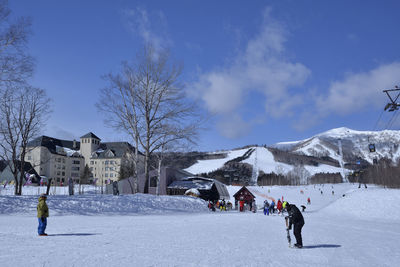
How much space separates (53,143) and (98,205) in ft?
264

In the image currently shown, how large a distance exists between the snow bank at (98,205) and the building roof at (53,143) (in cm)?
7136

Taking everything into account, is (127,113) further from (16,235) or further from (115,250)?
(115,250)

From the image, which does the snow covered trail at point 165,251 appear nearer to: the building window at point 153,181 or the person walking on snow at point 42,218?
the person walking on snow at point 42,218

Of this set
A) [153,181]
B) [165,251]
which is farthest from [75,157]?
[165,251]

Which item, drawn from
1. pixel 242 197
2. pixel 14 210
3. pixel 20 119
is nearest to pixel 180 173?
pixel 242 197

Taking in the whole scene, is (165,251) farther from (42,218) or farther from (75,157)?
(75,157)

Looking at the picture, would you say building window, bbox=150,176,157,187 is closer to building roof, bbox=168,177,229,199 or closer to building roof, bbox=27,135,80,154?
building roof, bbox=168,177,229,199

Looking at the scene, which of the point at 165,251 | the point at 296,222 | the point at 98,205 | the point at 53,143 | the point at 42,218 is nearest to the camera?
the point at 165,251

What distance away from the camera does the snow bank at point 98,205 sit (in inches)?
645

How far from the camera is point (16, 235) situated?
372 inches

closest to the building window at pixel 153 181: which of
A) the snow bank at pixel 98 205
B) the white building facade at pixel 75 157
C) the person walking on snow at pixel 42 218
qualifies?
the snow bank at pixel 98 205

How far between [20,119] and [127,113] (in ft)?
26.1

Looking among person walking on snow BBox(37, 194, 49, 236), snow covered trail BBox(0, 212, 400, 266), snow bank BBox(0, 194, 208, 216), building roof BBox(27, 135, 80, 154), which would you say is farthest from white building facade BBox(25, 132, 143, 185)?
snow covered trail BBox(0, 212, 400, 266)

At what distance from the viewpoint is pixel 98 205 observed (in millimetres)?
18750
